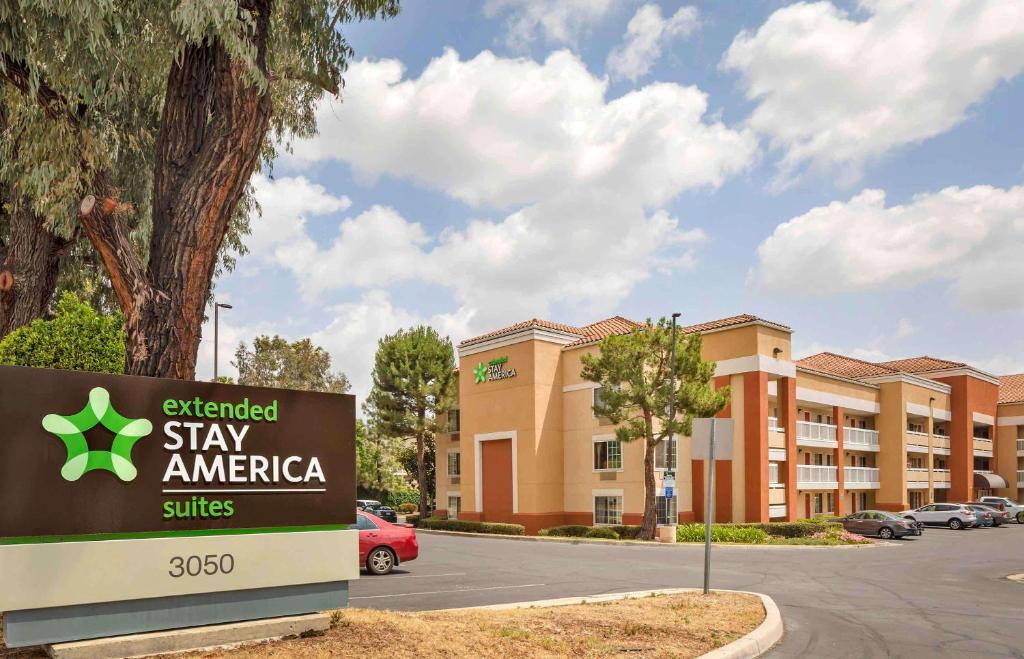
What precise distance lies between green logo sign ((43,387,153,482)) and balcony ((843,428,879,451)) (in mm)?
46848

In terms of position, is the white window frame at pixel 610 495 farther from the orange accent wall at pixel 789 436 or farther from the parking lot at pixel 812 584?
the orange accent wall at pixel 789 436

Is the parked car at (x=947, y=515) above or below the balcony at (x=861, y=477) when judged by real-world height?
below

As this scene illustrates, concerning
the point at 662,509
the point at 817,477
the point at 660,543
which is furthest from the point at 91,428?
the point at 817,477

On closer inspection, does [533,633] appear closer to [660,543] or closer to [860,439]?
[660,543]

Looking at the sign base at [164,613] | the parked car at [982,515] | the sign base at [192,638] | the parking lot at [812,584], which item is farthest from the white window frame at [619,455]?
the sign base at [192,638]

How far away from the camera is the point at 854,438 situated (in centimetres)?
4988

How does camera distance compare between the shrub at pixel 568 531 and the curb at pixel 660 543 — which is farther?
the shrub at pixel 568 531

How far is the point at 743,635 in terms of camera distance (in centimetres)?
1043

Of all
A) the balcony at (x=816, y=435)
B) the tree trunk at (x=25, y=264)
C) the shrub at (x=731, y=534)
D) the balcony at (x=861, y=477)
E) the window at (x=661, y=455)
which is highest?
the tree trunk at (x=25, y=264)

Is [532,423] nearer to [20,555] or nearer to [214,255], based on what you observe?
[214,255]

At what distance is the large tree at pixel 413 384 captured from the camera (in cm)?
5066

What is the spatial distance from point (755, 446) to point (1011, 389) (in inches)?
1560

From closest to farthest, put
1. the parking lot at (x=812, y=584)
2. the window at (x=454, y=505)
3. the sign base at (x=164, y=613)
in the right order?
the sign base at (x=164, y=613) → the parking lot at (x=812, y=584) → the window at (x=454, y=505)

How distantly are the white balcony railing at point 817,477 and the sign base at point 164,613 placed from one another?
37869mm
